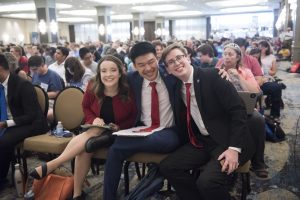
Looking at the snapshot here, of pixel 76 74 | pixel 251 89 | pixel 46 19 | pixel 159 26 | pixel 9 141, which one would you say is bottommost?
pixel 9 141

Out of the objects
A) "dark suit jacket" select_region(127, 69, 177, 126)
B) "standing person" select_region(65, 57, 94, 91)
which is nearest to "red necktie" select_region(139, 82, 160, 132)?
"dark suit jacket" select_region(127, 69, 177, 126)

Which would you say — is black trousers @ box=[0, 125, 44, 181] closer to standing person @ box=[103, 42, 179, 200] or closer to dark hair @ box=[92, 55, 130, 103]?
dark hair @ box=[92, 55, 130, 103]

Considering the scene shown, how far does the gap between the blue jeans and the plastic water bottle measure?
0.94 metres

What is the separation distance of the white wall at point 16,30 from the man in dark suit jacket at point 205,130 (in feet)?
89.2

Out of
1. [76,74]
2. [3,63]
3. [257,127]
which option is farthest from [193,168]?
[76,74]

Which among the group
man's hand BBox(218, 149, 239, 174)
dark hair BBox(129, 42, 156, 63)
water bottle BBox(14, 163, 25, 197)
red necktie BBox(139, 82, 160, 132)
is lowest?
water bottle BBox(14, 163, 25, 197)

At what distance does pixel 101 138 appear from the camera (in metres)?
2.53

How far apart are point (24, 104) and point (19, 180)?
699mm

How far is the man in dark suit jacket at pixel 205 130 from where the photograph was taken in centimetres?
213

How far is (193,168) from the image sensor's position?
2285 mm

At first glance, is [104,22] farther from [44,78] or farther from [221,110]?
[221,110]

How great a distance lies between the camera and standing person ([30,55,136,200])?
256cm

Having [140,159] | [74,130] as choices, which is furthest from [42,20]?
[140,159]

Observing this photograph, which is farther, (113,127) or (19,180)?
(19,180)
